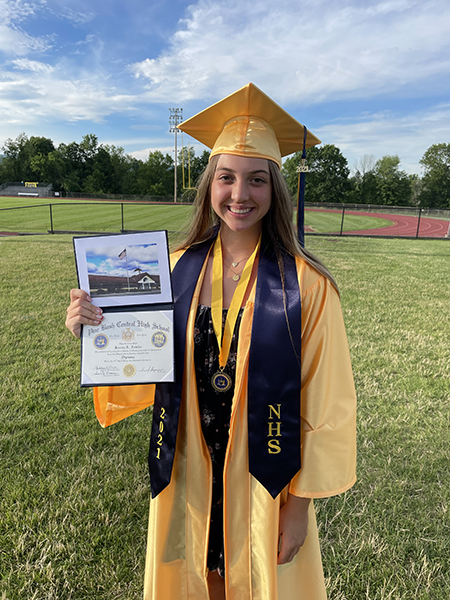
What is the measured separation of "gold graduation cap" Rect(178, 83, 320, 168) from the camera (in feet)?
4.60

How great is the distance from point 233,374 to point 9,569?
1835 millimetres

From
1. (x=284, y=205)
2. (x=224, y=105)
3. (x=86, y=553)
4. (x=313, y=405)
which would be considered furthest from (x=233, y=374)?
(x=86, y=553)

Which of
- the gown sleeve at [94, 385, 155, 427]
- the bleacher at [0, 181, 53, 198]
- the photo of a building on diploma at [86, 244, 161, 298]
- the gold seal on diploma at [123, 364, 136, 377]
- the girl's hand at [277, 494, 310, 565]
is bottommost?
the girl's hand at [277, 494, 310, 565]

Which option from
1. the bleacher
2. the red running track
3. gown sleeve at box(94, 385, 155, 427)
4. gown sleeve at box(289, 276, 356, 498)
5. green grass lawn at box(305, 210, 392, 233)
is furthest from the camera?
the bleacher

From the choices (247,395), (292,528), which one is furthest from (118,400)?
(292,528)

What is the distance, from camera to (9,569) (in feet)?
6.56

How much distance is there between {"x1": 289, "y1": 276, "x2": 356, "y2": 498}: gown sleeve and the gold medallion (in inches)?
11.2

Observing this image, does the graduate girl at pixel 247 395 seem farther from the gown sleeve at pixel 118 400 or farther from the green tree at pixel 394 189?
the green tree at pixel 394 189

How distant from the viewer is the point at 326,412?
122 cm

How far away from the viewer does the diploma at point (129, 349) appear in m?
1.26

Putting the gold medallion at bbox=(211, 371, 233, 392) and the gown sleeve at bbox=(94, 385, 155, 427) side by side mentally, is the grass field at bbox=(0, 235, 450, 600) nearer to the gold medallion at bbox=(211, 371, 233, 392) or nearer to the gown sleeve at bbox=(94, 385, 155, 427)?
the gown sleeve at bbox=(94, 385, 155, 427)

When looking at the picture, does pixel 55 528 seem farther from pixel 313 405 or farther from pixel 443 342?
pixel 443 342

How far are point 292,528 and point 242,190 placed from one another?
1.26 meters
